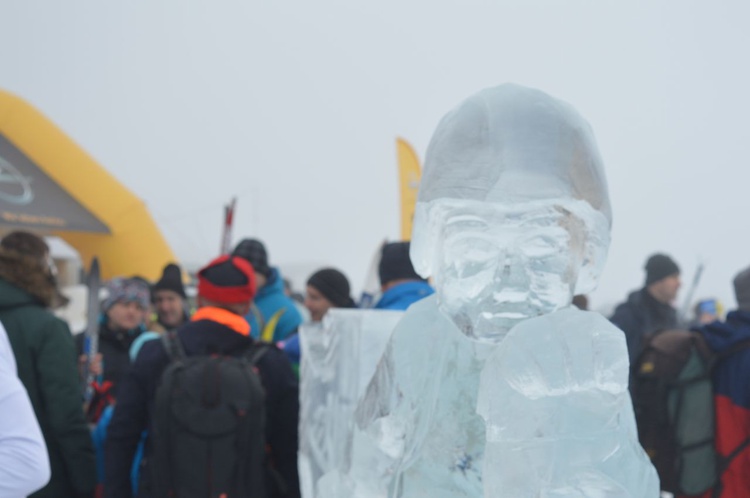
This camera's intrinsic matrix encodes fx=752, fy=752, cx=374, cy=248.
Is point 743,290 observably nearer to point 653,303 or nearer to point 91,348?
point 653,303

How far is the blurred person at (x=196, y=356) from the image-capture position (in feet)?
8.95

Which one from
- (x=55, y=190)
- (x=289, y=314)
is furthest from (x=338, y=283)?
(x=55, y=190)

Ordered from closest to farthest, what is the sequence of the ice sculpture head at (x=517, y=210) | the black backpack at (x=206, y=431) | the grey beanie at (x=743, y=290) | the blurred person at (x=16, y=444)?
the ice sculpture head at (x=517, y=210), the blurred person at (x=16, y=444), the black backpack at (x=206, y=431), the grey beanie at (x=743, y=290)

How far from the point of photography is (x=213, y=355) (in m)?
2.68

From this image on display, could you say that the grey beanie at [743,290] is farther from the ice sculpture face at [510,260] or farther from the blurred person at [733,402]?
the ice sculpture face at [510,260]

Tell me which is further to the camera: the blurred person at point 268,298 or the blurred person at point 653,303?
the blurred person at point 653,303

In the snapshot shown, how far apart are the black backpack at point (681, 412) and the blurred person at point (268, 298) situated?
6.05 ft

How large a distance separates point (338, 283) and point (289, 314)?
567mm

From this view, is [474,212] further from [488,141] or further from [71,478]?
[71,478]

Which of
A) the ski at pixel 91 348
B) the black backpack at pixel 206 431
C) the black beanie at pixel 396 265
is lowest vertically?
the ski at pixel 91 348

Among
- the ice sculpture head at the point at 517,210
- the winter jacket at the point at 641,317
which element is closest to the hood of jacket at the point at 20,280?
the ice sculpture head at the point at 517,210

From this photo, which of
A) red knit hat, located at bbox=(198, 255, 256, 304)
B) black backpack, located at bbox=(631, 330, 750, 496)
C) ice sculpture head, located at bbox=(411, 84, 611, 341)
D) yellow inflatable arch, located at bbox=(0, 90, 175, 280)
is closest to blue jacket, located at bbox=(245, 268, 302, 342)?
red knit hat, located at bbox=(198, 255, 256, 304)

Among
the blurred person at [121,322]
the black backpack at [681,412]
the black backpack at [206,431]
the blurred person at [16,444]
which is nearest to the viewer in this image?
the blurred person at [16,444]

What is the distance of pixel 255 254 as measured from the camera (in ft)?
14.0
